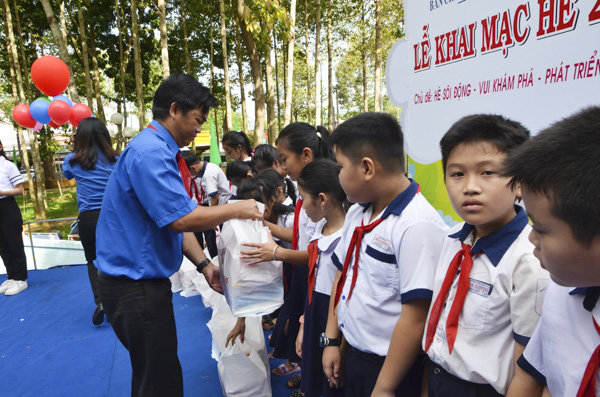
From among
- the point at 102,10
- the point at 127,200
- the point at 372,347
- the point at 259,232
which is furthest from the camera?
the point at 102,10

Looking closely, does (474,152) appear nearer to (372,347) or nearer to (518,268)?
(518,268)

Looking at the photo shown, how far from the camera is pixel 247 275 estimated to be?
5.99 feet

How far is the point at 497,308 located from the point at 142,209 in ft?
4.42

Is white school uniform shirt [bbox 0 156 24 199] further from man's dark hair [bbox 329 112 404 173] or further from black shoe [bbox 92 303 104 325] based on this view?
man's dark hair [bbox 329 112 404 173]

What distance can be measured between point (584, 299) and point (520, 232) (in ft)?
1.05

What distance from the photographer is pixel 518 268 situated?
95 cm

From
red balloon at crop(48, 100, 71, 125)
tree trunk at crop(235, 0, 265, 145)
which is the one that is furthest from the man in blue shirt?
tree trunk at crop(235, 0, 265, 145)

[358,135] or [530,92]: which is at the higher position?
[530,92]

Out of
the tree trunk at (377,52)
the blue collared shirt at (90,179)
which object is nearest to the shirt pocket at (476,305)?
the blue collared shirt at (90,179)

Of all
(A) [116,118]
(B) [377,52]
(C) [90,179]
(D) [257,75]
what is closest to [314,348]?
(C) [90,179]

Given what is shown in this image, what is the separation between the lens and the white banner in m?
1.35

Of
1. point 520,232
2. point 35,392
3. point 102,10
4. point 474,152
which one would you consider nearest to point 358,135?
point 474,152

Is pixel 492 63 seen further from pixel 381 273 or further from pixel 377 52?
pixel 377 52

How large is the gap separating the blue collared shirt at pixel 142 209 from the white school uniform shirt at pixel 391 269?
77cm
